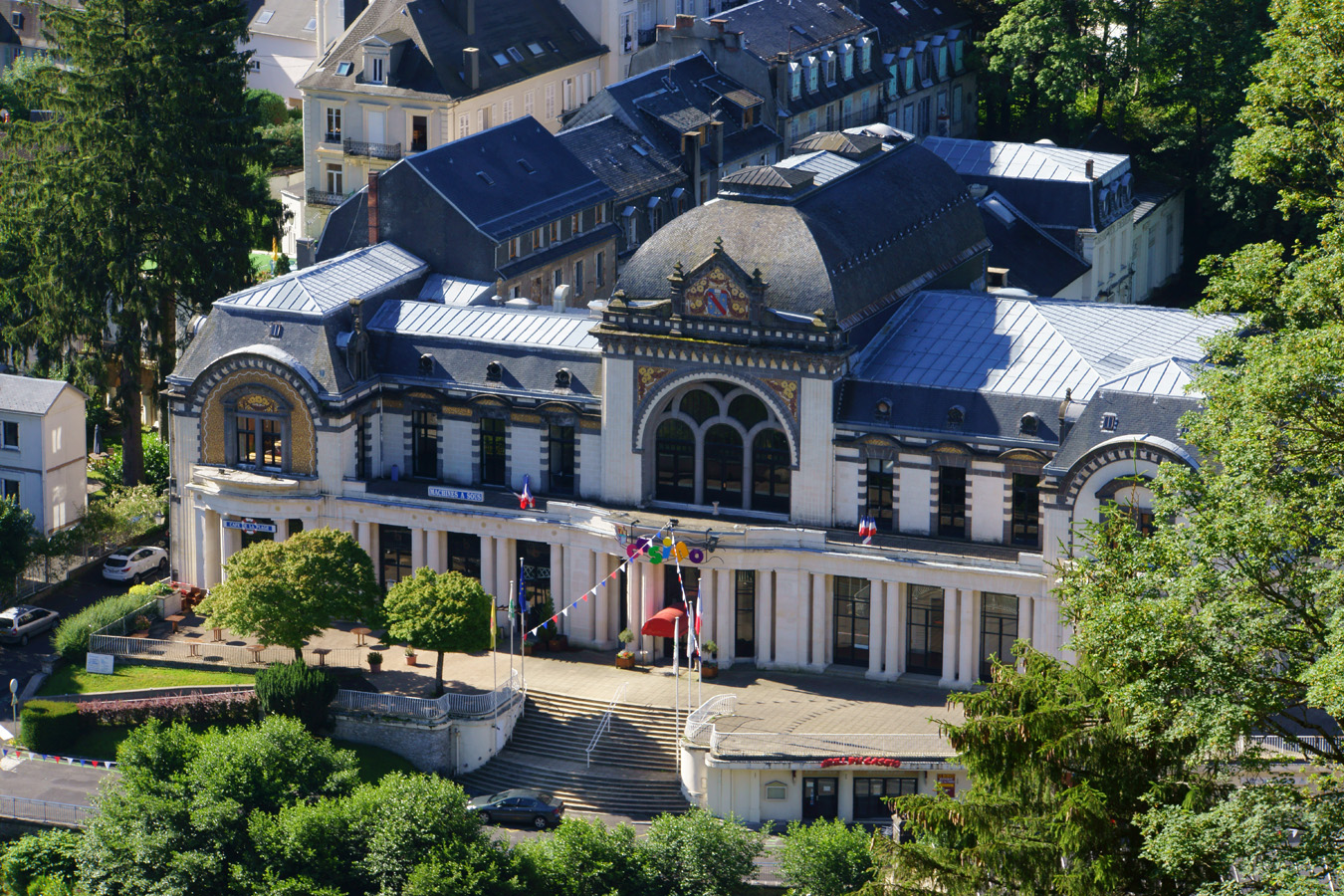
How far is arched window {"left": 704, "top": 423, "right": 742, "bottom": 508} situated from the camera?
11269 cm

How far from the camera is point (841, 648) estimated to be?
110688 mm

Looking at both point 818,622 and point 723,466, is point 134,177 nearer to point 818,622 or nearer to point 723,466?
point 723,466

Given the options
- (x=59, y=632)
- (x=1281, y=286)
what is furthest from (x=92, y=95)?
(x=1281, y=286)

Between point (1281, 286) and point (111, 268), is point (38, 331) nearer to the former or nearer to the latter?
point (111, 268)

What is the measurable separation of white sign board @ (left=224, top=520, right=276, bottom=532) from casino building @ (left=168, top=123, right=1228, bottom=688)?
0.48 feet

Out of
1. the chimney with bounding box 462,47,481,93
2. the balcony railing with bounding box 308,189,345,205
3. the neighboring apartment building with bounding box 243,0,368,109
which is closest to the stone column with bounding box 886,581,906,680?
the balcony railing with bounding box 308,189,345,205

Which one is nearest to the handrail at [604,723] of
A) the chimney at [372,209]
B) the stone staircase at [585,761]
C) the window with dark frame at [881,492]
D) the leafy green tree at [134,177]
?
the stone staircase at [585,761]

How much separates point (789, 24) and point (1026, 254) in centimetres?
3228

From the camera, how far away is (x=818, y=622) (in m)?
110

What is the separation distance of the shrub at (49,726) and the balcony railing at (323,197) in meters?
51.8

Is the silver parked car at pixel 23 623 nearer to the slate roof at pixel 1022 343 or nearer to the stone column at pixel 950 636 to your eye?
the slate roof at pixel 1022 343

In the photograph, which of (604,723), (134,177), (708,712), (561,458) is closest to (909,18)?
(134,177)

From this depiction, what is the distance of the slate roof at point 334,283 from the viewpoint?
117m

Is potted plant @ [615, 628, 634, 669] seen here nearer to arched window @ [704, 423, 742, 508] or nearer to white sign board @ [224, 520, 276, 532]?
arched window @ [704, 423, 742, 508]
